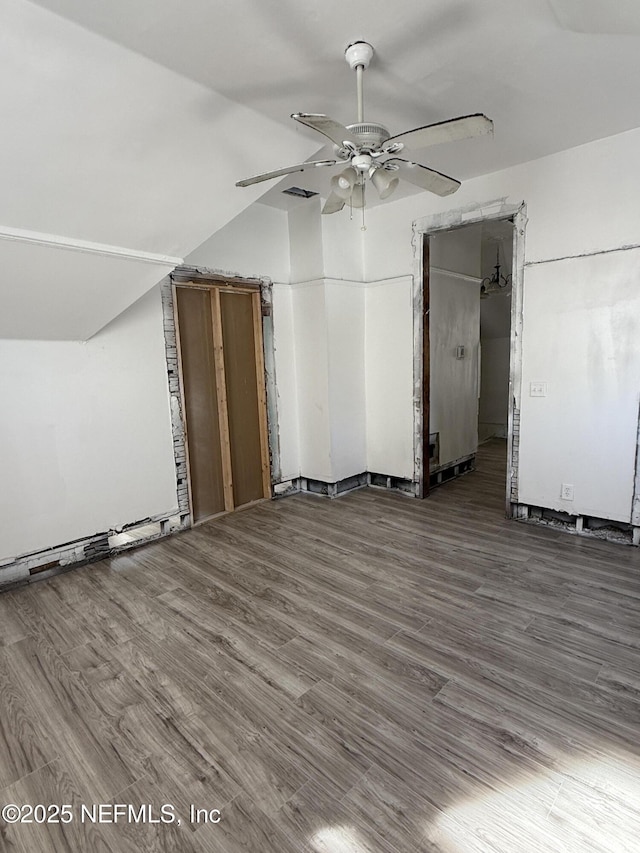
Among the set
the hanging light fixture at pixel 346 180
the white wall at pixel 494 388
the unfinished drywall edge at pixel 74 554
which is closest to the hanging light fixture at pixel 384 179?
the hanging light fixture at pixel 346 180

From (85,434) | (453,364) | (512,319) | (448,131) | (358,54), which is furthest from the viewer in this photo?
(453,364)

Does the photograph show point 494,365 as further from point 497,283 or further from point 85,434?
point 85,434

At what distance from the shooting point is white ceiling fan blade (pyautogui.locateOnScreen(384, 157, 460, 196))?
7.21ft

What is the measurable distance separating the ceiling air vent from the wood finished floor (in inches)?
123

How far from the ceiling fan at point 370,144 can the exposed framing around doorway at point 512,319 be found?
158 centimetres

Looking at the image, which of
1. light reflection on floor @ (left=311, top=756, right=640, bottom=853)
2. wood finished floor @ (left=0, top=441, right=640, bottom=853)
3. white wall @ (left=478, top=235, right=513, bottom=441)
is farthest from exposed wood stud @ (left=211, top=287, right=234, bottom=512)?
white wall @ (left=478, top=235, right=513, bottom=441)

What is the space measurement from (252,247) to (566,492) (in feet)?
11.4

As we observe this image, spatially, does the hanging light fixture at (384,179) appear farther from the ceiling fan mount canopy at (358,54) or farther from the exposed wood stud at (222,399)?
the exposed wood stud at (222,399)

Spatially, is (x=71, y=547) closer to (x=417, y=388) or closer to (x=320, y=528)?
(x=320, y=528)

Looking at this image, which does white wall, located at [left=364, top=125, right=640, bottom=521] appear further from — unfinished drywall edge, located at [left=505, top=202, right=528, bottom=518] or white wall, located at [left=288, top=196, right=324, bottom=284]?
white wall, located at [left=288, top=196, right=324, bottom=284]

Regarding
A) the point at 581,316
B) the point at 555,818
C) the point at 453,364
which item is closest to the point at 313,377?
the point at 453,364

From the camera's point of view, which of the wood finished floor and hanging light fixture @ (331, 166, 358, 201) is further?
hanging light fixture @ (331, 166, 358, 201)

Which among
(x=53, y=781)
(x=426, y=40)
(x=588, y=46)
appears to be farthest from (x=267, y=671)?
(x=588, y=46)

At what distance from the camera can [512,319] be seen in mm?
3736
